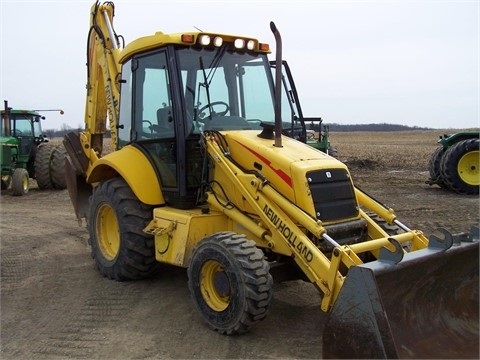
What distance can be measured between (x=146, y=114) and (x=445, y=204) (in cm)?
762

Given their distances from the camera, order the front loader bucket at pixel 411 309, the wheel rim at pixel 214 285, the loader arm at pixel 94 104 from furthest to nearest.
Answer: the loader arm at pixel 94 104 → the wheel rim at pixel 214 285 → the front loader bucket at pixel 411 309

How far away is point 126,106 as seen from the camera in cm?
659

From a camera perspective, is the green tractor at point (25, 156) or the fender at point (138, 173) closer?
the fender at point (138, 173)

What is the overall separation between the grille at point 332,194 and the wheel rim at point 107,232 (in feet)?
8.88

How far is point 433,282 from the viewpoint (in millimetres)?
4406

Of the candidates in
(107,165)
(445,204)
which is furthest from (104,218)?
(445,204)

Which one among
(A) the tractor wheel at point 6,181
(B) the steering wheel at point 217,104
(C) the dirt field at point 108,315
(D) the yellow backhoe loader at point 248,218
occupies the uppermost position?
(B) the steering wheel at point 217,104

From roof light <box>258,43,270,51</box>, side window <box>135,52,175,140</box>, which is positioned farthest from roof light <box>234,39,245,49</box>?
side window <box>135,52,175,140</box>

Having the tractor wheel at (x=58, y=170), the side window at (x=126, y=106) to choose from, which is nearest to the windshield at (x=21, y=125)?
the tractor wheel at (x=58, y=170)

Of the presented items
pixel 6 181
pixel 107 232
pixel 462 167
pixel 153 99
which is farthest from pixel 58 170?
pixel 462 167

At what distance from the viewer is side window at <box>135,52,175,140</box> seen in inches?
225

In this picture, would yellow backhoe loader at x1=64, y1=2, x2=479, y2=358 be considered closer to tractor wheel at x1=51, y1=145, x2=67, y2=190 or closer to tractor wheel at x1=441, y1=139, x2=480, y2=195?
tractor wheel at x1=441, y1=139, x2=480, y2=195

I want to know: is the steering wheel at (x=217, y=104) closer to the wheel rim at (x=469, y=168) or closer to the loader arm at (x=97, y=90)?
the loader arm at (x=97, y=90)

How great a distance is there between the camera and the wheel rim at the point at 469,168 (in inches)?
499
